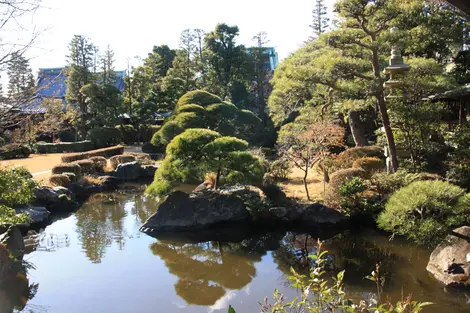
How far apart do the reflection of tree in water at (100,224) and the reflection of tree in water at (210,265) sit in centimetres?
101

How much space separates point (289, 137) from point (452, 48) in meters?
6.31

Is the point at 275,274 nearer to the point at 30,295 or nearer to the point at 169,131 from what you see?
the point at 30,295

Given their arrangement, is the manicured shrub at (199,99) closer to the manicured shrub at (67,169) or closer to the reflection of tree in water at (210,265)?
the manicured shrub at (67,169)

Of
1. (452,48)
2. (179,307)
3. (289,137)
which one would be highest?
(452,48)

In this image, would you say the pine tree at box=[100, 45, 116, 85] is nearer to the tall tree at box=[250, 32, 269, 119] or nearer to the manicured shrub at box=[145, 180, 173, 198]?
the tall tree at box=[250, 32, 269, 119]

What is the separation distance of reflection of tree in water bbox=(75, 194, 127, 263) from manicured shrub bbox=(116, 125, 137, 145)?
1258cm

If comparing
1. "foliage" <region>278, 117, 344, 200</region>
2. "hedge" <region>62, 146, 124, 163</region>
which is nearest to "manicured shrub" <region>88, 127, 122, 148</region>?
"hedge" <region>62, 146, 124, 163</region>

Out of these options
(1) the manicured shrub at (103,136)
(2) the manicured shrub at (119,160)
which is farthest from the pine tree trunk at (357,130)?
(1) the manicured shrub at (103,136)

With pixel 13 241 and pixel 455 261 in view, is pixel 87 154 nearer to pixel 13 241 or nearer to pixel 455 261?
pixel 13 241

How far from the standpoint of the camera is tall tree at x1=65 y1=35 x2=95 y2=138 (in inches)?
886

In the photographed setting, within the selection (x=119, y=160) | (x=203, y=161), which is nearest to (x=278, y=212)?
(x=203, y=161)

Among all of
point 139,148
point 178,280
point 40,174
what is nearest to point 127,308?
point 178,280

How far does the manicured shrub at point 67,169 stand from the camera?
12.2 m

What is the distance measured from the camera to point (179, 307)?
15.4 feet
